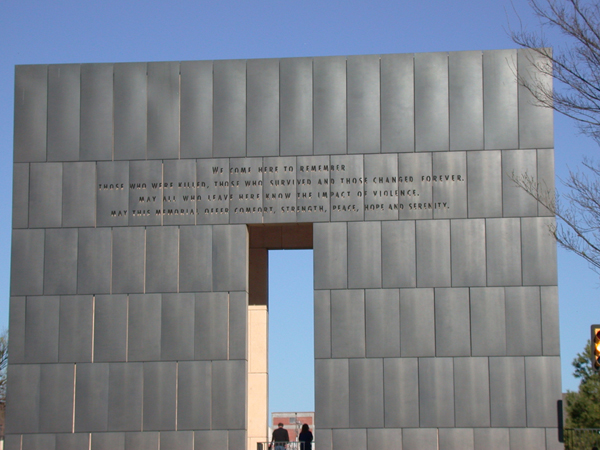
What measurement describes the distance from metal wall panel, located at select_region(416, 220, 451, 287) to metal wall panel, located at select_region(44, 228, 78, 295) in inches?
364

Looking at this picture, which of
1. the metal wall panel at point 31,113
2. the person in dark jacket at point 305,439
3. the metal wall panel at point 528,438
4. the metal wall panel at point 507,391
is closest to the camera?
the metal wall panel at point 528,438

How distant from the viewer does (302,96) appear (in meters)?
24.2

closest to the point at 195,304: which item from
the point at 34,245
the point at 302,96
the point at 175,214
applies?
the point at 175,214

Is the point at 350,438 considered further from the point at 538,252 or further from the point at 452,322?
the point at 538,252

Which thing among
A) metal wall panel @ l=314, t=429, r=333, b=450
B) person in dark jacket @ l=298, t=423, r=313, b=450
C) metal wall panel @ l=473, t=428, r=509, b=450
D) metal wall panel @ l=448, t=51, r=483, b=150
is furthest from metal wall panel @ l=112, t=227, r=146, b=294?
metal wall panel @ l=473, t=428, r=509, b=450

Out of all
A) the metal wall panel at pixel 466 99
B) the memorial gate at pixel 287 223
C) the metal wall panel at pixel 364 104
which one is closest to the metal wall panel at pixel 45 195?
the memorial gate at pixel 287 223

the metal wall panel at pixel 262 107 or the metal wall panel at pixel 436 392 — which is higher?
the metal wall panel at pixel 262 107

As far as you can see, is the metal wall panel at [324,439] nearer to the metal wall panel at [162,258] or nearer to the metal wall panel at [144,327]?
the metal wall panel at [144,327]

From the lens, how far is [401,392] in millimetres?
22703

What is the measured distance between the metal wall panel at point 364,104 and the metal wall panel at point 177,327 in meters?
6.02

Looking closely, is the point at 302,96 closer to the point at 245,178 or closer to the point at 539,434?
the point at 245,178

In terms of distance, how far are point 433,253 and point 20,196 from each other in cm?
1138

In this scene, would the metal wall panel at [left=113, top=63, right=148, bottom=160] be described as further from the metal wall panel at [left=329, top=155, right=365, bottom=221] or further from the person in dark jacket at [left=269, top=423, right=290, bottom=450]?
the person in dark jacket at [left=269, top=423, right=290, bottom=450]

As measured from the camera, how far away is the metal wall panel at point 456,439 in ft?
73.3
